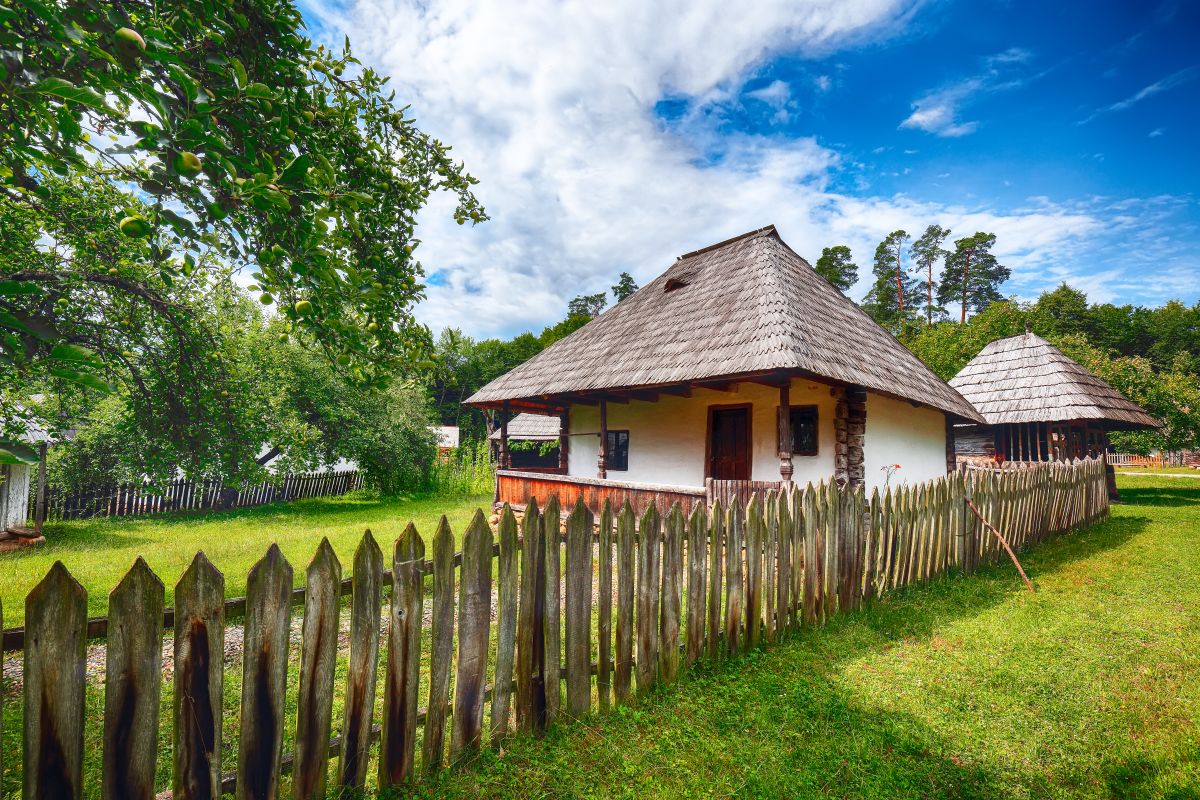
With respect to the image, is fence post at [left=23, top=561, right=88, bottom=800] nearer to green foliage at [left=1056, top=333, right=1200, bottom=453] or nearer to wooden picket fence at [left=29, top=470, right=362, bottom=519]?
wooden picket fence at [left=29, top=470, right=362, bottom=519]

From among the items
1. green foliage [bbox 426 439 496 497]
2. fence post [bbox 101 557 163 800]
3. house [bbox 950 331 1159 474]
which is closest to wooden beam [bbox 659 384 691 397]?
fence post [bbox 101 557 163 800]

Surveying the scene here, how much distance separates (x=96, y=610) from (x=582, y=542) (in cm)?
546

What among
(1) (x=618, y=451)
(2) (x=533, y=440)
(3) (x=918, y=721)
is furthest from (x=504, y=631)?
(2) (x=533, y=440)

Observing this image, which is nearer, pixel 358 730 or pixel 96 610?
pixel 358 730

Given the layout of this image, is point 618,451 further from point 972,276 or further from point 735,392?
point 972,276

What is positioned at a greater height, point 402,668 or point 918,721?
point 402,668

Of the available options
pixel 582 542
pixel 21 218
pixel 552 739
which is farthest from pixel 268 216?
pixel 21 218

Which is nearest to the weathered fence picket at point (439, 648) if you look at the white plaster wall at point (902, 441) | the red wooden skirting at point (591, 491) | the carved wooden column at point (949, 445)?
the red wooden skirting at point (591, 491)

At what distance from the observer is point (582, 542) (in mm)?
3207

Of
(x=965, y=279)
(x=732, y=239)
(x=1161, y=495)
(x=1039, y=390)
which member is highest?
(x=965, y=279)

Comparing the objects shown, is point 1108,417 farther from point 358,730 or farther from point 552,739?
point 358,730

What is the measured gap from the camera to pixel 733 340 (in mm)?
8805

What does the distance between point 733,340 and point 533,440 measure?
65.0ft

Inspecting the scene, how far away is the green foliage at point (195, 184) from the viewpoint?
6.32ft
